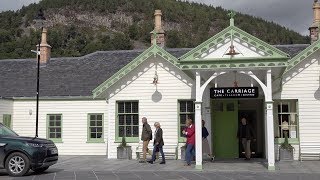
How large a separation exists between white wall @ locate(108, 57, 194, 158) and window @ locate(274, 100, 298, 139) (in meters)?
3.84

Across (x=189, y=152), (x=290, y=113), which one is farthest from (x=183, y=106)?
(x=290, y=113)

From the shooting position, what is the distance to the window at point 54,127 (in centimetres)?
2381

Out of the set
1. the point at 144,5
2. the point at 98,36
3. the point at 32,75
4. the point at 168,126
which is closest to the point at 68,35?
the point at 98,36

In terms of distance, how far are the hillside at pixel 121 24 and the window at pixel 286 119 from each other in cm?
6610

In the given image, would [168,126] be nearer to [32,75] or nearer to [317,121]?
[317,121]

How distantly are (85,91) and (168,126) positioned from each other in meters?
5.79

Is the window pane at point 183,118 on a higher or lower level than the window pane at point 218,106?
lower

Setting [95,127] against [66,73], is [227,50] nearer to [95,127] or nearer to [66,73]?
[95,127]

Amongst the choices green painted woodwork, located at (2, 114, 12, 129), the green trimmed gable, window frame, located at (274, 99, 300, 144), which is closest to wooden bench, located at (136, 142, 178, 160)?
window frame, located at (274, 99, 300, 144)

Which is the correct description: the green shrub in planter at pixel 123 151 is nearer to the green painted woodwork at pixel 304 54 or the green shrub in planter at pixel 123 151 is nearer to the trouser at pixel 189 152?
the trouser at pixel 189 152

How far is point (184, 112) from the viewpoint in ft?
66.8

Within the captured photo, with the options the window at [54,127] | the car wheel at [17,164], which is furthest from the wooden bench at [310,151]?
the window at [54,127]

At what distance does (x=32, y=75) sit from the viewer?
27.1 metres

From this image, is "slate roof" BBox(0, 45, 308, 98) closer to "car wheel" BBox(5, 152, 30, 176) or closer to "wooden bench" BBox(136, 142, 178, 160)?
"wooden bench" BBox(136, 142, 178, 160)
